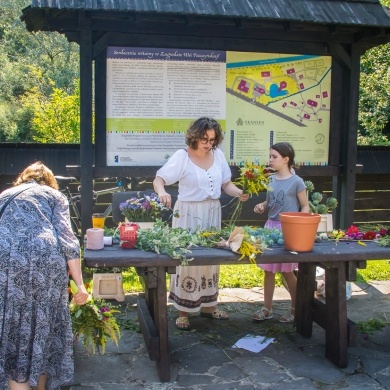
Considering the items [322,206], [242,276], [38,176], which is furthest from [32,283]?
[242,276]

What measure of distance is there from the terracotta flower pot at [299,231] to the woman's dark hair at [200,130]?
1.02 meters

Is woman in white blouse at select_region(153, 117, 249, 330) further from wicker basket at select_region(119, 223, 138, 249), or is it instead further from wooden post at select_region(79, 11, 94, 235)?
wooden post at select_region(79, 11, 94, 235)

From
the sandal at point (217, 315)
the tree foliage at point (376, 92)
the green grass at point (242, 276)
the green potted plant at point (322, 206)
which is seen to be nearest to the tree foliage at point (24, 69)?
the tree foliage at point (376, 92)

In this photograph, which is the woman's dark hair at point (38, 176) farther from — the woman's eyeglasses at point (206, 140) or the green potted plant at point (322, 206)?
the green potted plant at point (322, 206)

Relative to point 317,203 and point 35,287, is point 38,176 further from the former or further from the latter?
point 317,203

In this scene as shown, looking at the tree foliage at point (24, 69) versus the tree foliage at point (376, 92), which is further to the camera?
the tree foliage at point (24, 69)

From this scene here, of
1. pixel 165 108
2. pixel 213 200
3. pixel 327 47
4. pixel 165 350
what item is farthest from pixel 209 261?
pixel 327 47

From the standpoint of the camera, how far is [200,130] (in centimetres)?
457

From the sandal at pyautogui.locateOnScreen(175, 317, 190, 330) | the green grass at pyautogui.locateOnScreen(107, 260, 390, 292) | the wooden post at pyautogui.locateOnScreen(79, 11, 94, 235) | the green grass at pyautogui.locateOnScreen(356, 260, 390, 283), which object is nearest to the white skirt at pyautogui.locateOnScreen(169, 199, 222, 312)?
the sandal at pyautogui.locateOnScreen(175, 317, 190, 330)

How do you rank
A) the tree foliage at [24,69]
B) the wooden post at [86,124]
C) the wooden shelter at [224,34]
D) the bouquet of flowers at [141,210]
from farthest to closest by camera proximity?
the tree foliage at [24,69] < the bouquet of flowers at [141,210] < the wooden post at [86,124] < the wooden shelter at [224,34]

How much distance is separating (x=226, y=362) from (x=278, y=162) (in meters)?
1.71

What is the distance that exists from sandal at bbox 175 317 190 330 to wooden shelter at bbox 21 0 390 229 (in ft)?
4.08

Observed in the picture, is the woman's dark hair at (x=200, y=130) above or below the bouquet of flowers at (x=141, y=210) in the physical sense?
above

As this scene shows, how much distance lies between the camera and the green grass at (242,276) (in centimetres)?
645
